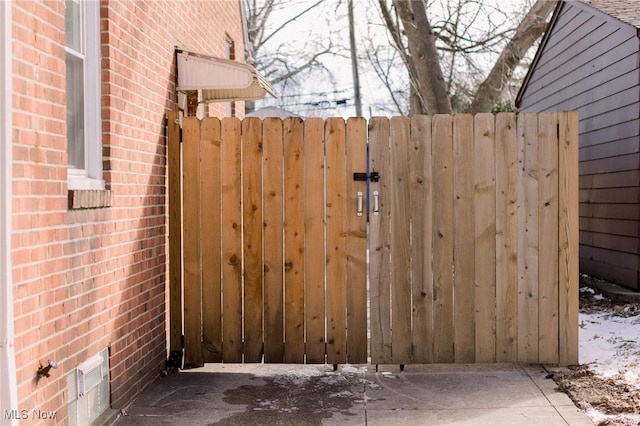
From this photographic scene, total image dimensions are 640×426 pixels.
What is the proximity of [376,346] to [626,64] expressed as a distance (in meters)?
5.56

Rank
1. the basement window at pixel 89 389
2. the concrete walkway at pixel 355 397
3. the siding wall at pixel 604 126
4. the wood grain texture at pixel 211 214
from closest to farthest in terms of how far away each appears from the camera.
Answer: the basement window at pixel 89 389 → the concrete walkway at pixel 355 397 → the wood grain texture at pixel 211 214 → the siding wall at pixel 604 126

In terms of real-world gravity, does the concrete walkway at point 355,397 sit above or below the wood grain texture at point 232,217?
below

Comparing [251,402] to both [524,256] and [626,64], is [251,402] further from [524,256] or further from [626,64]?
[626,64]

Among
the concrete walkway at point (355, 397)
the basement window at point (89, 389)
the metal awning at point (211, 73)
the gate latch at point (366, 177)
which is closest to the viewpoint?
the basement window at point (89, 389)

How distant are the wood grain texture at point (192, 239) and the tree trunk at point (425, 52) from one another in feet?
30.7

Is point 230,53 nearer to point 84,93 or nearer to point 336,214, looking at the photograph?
point 336,214

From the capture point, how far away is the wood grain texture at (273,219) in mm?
5750

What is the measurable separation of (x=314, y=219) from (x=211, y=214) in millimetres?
821

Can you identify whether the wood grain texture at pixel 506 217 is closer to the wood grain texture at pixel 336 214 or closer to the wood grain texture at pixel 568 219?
the wood grain texture at pixel 568 219

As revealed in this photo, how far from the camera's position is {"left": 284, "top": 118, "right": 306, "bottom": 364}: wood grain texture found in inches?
226

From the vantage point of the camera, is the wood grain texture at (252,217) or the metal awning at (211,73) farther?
the metal awning at (211,73)

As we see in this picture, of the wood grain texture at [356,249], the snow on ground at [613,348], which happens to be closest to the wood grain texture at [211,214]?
the wood grain texture at [356,249]

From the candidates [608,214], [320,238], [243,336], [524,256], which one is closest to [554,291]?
[524,256]

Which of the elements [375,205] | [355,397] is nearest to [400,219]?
[375,205]
